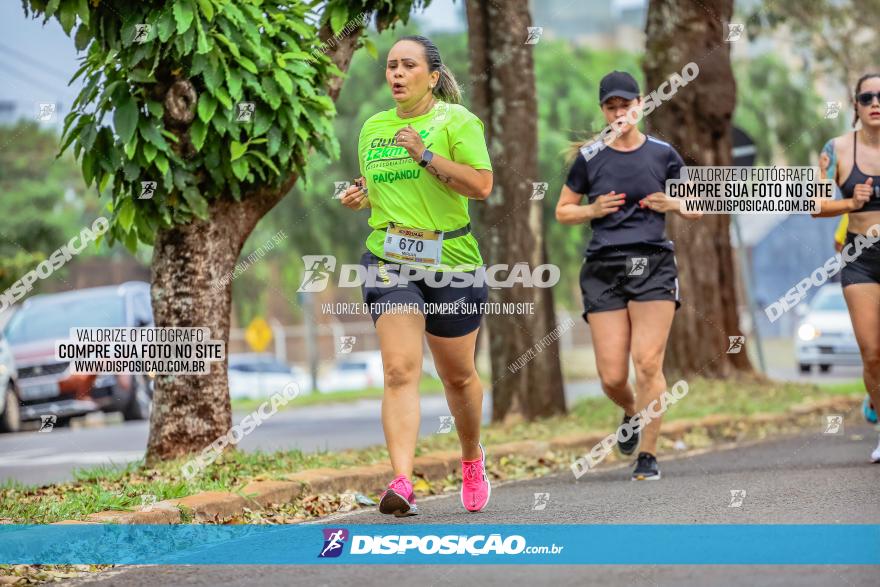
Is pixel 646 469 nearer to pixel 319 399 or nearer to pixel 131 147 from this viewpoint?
pixel 131 147

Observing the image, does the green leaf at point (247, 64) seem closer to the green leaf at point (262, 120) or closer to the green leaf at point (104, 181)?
the green leaf at point (262, 120)

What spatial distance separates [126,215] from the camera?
27.8ft

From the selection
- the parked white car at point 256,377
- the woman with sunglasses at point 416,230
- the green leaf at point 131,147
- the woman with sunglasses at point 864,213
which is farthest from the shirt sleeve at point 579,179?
the parked white car at point 256,377

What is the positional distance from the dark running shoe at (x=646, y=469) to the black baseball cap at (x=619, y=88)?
204cm

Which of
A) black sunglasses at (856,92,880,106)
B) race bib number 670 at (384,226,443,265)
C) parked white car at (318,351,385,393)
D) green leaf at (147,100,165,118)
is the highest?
green leaf at (147,100,165,118)

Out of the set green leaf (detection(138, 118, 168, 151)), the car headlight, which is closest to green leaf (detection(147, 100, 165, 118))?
green leaf (detection(138, 118, 168, 151))

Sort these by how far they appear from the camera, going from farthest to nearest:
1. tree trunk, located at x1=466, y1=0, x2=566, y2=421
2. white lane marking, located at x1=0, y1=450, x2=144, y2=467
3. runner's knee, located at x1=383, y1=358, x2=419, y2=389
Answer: white lane marking, located at x1=0, y1=450, x2=144, y2=467 → tree trunk, located at x1=466, y1=0, x2=566, y2=421 → runner's knee, located at x1=383, y1=358, x2=419, y2=389

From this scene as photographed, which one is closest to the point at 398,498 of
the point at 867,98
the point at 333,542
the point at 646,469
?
the point at 333,542

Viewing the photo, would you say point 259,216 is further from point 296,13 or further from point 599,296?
point 599,296

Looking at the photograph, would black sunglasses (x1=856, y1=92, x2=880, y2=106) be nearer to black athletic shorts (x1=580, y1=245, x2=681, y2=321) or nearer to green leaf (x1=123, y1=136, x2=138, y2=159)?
black athletic shorts (x1=580, y1=245, x2=681, y2=321)

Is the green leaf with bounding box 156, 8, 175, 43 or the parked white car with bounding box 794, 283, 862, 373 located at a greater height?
the green leaf with bounding box 156, 8, 175, 43

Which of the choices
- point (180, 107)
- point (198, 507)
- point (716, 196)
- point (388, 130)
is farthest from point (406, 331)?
point (716, 196)

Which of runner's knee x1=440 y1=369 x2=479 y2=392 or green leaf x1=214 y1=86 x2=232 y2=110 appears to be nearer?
runner's knee x1=440 y1=369 x2=479 y2=392

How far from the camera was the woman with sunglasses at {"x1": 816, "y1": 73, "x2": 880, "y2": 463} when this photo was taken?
321 inches
